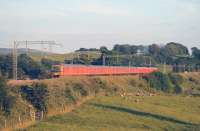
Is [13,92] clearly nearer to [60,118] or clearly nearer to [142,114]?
[60,118]

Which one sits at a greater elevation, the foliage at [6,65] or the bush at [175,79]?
the foliage at [6,65]

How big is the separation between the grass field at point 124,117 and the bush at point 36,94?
6.61ft

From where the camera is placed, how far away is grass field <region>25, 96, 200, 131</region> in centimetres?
3122

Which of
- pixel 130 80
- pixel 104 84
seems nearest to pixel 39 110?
pixel 104 84

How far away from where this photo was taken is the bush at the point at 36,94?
35.3 meters

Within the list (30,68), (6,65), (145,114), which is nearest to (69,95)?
(145,114)

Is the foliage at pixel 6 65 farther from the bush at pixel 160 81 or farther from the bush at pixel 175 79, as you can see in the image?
the bush at pixel 175 79

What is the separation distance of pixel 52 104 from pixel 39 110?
1.49m

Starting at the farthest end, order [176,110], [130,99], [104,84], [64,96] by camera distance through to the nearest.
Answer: [104,84] → [130,99] → [176,110] → [64,96]

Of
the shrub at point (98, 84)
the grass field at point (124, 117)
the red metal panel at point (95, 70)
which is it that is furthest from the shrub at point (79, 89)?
the red metal panel at point (95, 70)

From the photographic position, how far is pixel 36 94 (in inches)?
1423

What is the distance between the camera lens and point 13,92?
113 ft

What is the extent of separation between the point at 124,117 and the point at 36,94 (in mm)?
5955

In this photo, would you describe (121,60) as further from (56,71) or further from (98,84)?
(56,71)
